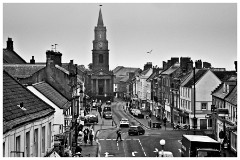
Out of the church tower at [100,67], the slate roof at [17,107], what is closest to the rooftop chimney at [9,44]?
the slate roof at [17,107]

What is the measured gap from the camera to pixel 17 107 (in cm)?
1653

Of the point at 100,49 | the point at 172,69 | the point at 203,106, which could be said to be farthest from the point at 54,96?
the point at 100,49

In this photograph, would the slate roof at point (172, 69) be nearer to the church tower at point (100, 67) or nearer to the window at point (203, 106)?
the window at point (203, 106)

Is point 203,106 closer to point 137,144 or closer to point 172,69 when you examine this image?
point 172,69

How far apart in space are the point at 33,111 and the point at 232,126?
19804 mm

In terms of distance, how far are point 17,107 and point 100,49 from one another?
109908 millimetres

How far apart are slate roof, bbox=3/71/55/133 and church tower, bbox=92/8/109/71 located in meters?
106

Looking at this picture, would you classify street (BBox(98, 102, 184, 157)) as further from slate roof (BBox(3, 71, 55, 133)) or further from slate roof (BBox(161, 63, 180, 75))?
slate roof (BBox(161, 63, 180, 75))

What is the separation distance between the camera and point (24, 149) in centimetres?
1620

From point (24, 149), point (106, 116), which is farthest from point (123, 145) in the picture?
point (106, 116)

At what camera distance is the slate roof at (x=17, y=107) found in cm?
1506

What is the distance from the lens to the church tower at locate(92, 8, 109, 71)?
12581 cm

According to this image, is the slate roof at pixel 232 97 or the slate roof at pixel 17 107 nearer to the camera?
the slate roof at pixel 17 107

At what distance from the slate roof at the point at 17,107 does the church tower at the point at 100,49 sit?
10624 cm
